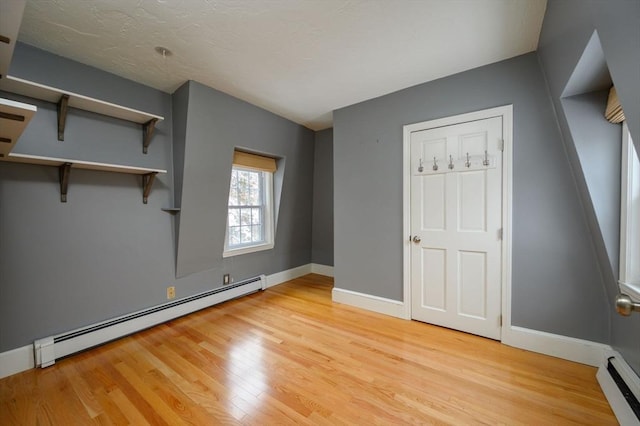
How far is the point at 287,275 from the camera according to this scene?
4.09 metres

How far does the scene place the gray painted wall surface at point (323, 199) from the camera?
4184 millimetres

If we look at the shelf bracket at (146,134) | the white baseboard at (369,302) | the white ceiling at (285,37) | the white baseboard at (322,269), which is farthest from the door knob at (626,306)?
the white baseboard at (322,269)

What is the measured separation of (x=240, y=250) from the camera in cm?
336

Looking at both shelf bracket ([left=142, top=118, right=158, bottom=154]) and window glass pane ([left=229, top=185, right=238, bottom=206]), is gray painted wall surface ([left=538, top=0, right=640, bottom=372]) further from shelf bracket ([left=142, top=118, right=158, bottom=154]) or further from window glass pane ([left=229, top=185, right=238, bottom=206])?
window glass pane ([left=229, top=185, right=238, bottom=206])

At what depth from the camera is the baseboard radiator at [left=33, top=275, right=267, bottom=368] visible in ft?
6.21

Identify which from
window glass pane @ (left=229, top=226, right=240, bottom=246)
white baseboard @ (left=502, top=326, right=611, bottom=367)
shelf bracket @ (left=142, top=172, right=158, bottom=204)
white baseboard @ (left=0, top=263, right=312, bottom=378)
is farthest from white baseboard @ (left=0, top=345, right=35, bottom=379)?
white baseboard @ (left=502, top=326, right=611, bottom=367)

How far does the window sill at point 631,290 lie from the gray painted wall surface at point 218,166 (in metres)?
3.37

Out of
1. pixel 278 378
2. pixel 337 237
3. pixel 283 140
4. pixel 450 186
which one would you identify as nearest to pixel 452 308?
pixel 450 186

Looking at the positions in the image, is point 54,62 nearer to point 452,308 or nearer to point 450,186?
point 450,186

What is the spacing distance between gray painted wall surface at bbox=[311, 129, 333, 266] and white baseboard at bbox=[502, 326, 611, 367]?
106 inches

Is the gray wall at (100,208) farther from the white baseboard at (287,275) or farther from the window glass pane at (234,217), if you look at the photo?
the white baseboard at (287,275)

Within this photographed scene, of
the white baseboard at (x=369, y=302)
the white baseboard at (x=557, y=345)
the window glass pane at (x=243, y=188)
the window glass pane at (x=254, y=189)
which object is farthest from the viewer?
the window glass pane at (x=254, y=189)

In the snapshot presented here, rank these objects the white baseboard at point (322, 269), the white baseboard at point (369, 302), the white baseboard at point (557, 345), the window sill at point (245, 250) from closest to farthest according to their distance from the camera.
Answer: the white baseboard at point (557, 345)
the white baseboard at point (369, 302)
the window sill at point (245, 250)
the white baseboard at point (322, 269)

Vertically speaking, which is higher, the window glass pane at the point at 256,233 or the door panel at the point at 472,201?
the door panel at the point at 472,201
